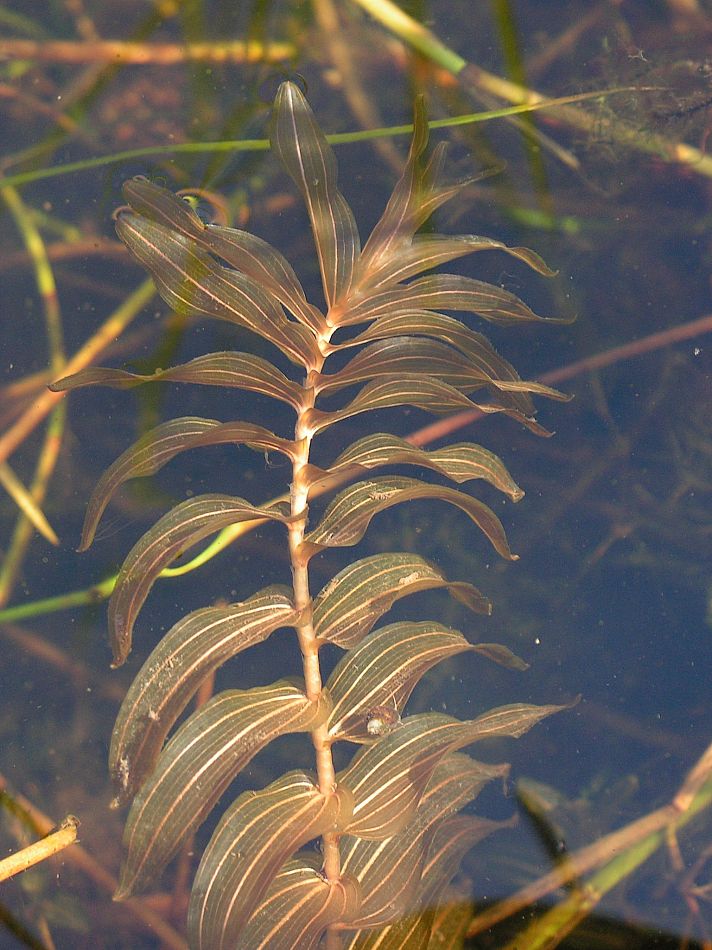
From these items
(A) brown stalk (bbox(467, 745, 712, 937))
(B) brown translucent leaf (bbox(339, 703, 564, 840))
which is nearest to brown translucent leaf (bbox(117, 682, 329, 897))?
(B) brown translucent leaf (bbox(339, 703, 564, 840))

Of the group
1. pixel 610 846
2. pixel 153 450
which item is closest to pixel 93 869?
pixel 153 450

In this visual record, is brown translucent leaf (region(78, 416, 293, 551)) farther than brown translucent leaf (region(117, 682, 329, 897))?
Yes

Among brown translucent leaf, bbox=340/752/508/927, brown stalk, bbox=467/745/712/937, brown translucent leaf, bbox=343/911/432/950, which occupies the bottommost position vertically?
brown stalk, bbox=467/745/712/937

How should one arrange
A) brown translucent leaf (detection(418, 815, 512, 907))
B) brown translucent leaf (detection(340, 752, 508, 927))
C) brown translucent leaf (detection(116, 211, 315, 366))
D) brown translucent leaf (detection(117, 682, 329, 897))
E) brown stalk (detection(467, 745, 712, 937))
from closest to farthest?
brown translucent leaf (detection(117, 682, 329, 897))
brown translucent leaf (detection(116, 211, 315, 366))
brown translucent leaf (detection(340, 752, 508, 927))
brown translucent leaf (detection(418, 815, 512, 907))
brown stalk (detection(467, 745, 712, 937))

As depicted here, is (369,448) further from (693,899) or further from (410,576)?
(693,899)

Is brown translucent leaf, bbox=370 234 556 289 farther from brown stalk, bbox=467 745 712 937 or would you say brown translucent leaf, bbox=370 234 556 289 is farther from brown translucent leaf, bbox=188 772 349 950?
brown stalk, bbox=467 745 712 937

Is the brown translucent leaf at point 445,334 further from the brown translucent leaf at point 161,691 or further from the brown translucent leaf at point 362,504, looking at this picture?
the brown translucent leaf at point 161,691
